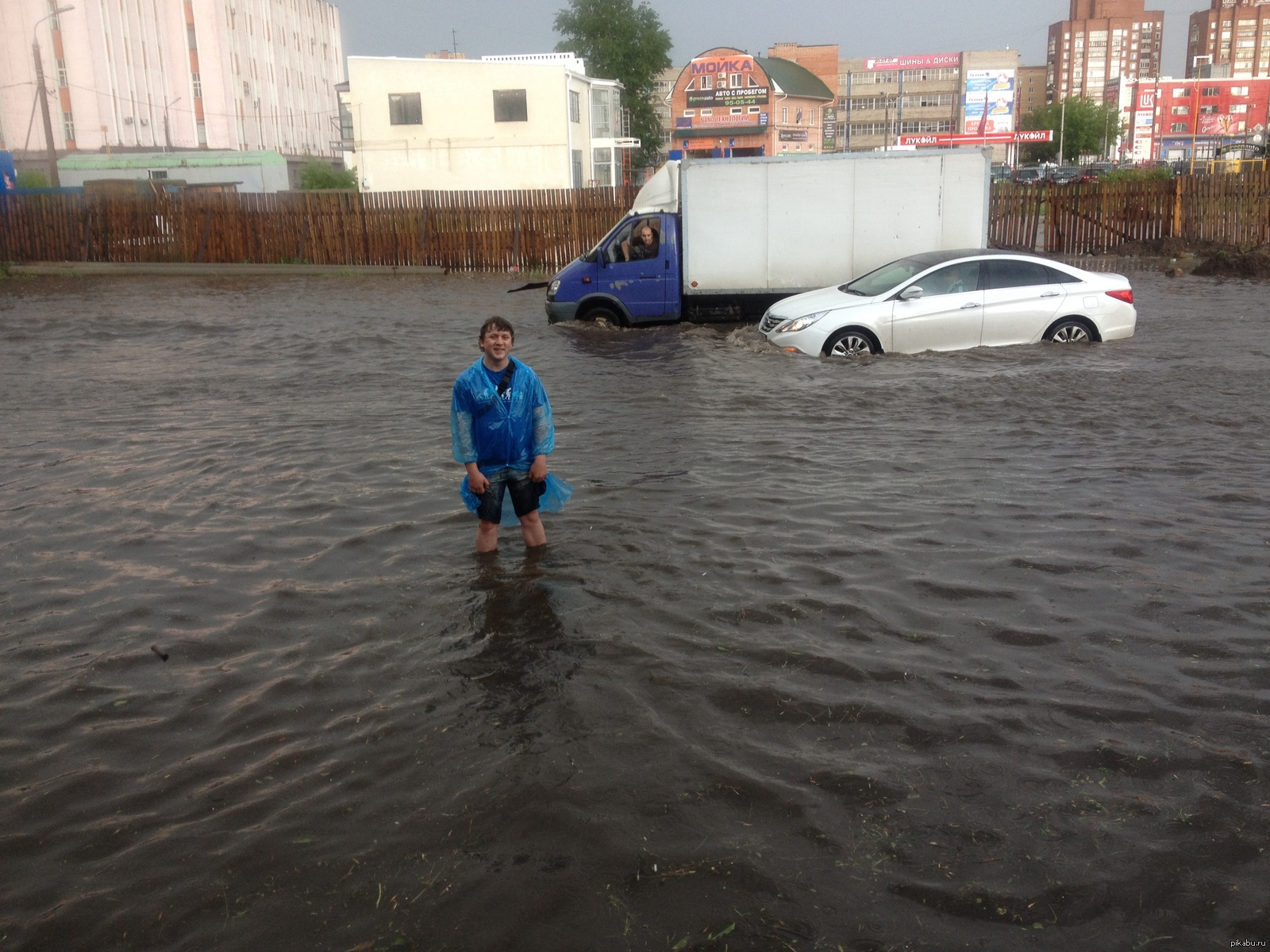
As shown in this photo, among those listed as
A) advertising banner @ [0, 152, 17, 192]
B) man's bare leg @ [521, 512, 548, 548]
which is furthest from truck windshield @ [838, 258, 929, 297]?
advertising banner @ [0, 152, 17, 192]

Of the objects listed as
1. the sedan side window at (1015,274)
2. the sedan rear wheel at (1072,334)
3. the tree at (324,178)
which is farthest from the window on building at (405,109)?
the sedan rear wheel at (1072,334)

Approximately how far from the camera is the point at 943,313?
12.4 metres

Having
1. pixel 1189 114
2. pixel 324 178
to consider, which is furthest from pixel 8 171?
pixel 1189 114

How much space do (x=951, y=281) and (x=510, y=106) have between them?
109 feet

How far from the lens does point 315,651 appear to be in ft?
16.7

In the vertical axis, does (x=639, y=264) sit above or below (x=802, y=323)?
above

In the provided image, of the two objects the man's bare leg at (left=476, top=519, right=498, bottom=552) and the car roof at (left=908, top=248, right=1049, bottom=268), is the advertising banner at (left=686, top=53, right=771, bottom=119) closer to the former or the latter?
the car roof at (left=908, top=248, right=1049, bottom=268)

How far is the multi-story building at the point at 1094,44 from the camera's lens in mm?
179750

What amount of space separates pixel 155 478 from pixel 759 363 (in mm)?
6968

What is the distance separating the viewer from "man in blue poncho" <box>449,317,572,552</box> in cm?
578

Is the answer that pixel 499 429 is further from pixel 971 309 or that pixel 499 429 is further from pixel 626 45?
pixel 626 45

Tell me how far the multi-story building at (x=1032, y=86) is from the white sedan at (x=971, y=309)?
589 ft

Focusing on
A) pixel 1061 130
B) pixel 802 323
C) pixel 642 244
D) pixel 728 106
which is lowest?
pixel 802 323

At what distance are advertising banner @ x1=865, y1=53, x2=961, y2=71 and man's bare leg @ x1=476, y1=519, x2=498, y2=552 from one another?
118795mm
